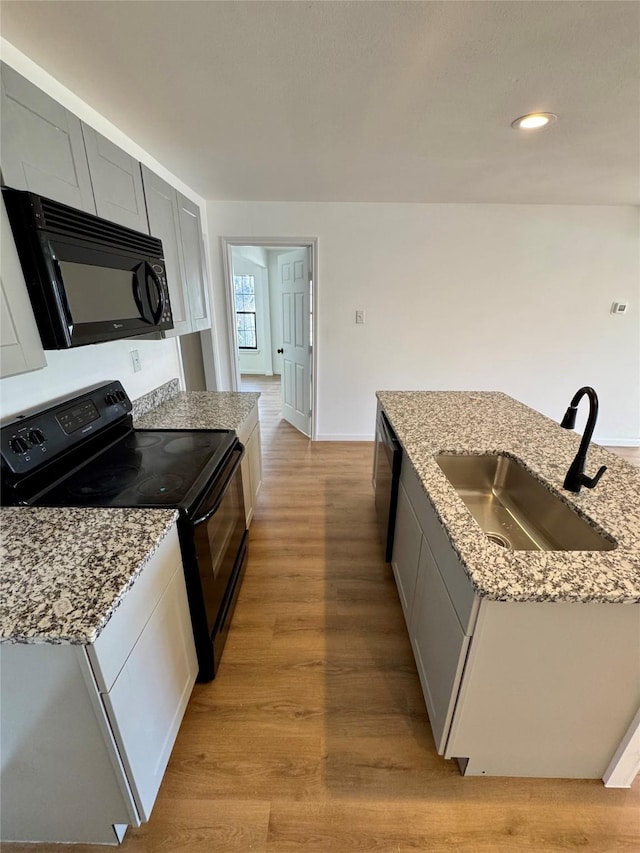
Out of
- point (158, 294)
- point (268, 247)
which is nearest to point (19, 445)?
point (158, 294)

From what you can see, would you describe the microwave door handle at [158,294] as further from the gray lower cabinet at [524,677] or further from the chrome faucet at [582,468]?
the chrome faucet at [582,468]

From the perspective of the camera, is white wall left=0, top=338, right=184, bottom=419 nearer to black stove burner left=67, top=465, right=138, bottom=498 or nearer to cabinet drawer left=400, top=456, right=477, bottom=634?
black stove burner left=67, top=465, right=138, bottom=498

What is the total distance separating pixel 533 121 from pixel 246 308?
5.88m

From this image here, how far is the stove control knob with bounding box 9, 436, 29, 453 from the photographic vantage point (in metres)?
1.16

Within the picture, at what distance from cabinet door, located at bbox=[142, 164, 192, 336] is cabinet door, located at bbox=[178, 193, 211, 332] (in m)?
0.07

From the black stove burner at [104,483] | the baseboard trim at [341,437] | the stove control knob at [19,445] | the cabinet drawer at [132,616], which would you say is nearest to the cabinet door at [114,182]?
the stove control knob at [19,445]

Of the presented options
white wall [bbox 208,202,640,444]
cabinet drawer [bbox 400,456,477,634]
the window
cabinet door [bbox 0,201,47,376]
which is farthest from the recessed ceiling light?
the window

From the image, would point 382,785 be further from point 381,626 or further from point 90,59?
point 90,59

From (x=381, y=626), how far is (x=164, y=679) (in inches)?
41.6

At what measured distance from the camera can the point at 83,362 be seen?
164 centimetres

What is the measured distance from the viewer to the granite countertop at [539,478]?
33.6 inches

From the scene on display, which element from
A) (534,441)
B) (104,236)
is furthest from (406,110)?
(534,441)

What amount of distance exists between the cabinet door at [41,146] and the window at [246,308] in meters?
5.57

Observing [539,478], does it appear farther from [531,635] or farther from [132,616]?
[132,616]
